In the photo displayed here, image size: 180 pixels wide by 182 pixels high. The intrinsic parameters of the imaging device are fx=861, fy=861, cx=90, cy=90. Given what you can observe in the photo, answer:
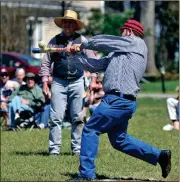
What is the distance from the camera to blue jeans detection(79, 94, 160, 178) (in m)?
10.1

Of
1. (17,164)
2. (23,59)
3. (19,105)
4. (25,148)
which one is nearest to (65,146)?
(25,148)

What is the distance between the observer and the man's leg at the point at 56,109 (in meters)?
12.7

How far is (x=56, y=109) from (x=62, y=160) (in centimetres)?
88

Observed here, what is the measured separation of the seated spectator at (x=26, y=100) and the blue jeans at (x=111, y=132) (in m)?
8.20

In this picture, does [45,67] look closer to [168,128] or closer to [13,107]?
[168,128]

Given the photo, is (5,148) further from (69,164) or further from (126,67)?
(126,67)

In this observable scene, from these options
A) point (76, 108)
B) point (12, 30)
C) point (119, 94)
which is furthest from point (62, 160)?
point (12, 30)

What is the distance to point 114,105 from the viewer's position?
10.1 meters

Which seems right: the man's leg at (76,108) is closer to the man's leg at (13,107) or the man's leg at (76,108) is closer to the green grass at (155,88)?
the man's leg at (13,107)

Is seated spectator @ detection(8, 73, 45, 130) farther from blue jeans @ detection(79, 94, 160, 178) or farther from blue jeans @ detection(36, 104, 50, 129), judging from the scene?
blue jeans @ detection(79, 94, 160, 178)

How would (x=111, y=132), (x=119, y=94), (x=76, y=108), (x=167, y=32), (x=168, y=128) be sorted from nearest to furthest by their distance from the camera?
(x=119, y=94) → (x=111, y=132) → (x=76, y=108) → (x=168, y=128) → (x=167, y=32)

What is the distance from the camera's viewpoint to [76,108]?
12992 mm

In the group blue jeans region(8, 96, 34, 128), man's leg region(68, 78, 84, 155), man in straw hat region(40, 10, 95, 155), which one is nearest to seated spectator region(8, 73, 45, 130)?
blue jeans region(8, 96, 34, 128)

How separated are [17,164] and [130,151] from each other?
2.27 m
